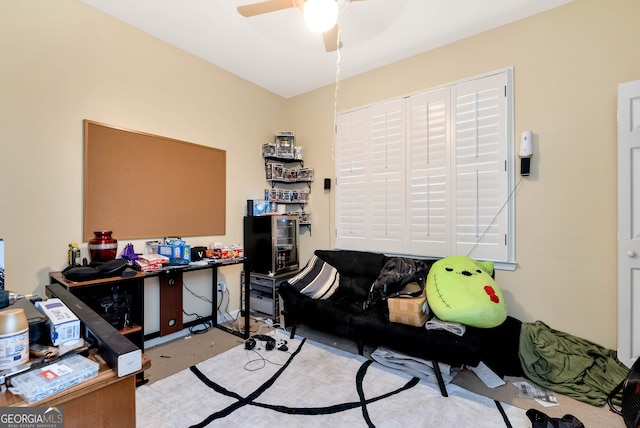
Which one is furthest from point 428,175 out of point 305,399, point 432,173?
point 305,399

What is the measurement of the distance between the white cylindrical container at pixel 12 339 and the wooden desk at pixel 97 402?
0.08 meters

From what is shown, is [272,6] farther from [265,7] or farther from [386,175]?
[386,175]

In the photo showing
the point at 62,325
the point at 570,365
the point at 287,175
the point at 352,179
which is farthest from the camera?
the point at 287,175

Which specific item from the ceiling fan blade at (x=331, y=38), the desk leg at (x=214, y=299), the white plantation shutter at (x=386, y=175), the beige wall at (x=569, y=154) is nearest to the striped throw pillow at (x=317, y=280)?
the white plantation shutter at (x=386, y=175)

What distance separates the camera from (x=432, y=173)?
2994mm

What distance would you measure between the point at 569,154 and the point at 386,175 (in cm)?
160

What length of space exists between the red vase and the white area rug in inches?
40.4

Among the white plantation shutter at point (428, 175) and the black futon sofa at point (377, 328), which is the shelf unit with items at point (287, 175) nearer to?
the black futon sofa at point (377, 328)

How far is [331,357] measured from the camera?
2492 millimetres

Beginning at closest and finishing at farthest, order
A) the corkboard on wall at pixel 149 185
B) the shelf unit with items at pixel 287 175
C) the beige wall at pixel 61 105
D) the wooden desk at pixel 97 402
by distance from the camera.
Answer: the wooden desk at pixel 97 402 → the beige wall at pixel 61 105 → the corkboard on wall at pixel 149 185 → the shelf unit with items at pixel 287 175

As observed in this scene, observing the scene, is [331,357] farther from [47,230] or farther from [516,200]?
[47,230]

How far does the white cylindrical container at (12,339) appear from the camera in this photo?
30.0 inches

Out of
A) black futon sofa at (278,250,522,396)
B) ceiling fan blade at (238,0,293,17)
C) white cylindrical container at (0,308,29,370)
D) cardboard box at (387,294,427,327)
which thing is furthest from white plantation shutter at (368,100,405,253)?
white cylindrical container at (0,308,29,370)

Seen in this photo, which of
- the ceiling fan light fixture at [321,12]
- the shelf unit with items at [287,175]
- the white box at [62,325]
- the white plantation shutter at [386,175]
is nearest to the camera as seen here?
the white box at [62,325]
